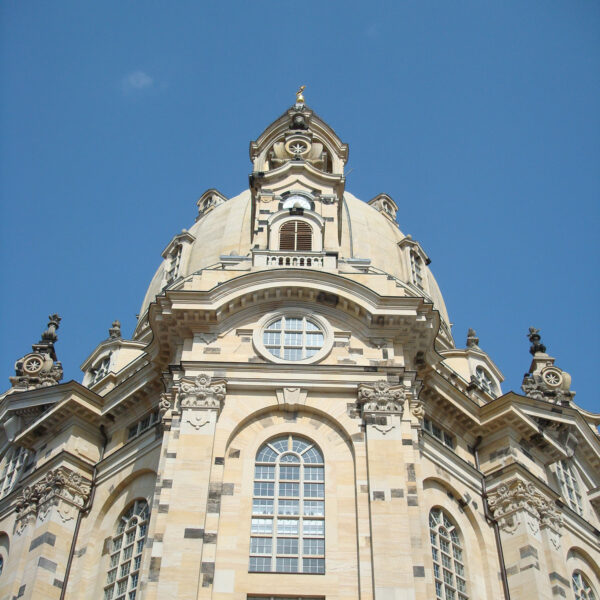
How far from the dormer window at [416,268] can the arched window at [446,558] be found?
24.5 meters

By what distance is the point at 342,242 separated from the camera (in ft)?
181

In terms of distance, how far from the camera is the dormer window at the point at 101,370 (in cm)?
5188

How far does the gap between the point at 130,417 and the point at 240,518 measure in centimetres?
1101

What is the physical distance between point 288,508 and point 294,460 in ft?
6.56

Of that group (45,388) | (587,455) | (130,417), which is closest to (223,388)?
(130,417)

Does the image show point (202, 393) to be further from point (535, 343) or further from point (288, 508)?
point (535, 343)

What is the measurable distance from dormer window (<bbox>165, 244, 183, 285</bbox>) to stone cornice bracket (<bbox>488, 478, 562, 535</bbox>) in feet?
87.9

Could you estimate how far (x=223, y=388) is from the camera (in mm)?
32688

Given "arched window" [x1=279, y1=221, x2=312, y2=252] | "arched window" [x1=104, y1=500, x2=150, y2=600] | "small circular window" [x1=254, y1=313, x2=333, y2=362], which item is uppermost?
"arched window" [x1=279, y1=221, x2=312, y2=252]

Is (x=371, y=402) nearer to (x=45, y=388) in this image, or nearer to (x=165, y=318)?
(x=165, y=318)

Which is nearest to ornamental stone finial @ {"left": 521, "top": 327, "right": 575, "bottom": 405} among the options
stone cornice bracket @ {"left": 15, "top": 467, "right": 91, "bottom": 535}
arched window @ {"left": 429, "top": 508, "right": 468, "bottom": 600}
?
arched window @ {"left": 429, "top": 508, "right": 468, "bottom": 600}

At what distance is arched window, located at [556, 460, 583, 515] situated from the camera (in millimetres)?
41906

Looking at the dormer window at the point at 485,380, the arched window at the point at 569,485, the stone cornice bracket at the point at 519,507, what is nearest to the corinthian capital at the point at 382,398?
the stone cornice bracket at the point at 519,507

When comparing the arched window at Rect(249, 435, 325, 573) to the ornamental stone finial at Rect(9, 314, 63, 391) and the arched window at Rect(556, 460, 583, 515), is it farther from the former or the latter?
the ornamental stone finial at Rect(9, 314, 63, 391)
